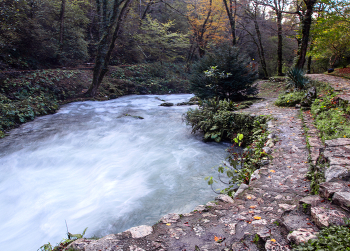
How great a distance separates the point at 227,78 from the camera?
29.5 ft

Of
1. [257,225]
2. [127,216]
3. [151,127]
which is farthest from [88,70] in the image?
[257,225]

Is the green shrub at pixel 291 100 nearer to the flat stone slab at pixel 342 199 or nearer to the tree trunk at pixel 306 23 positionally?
the tree trunk at pixel 306 23

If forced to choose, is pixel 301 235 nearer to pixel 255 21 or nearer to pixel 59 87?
pixel 59 87

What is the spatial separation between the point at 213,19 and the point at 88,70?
1492 centimetres

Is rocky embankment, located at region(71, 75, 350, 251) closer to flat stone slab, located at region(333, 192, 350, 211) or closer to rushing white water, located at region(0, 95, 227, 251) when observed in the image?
flat stone slab, located at region(333, 192, 350, 211)

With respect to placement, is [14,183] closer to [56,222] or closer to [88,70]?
[56,222]

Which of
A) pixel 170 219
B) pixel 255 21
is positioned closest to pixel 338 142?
pixel 170 219

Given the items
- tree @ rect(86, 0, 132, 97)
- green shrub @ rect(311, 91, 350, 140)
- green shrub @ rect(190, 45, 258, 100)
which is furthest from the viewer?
tree @ rect(86, 0, 132, 97)

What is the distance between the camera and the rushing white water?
369cm

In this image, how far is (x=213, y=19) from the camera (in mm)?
22734

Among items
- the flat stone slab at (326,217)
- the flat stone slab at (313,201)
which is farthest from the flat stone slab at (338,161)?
the flat stone slab at (326,217)

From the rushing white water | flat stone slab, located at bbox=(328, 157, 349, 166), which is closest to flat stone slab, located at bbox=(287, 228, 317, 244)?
flat stone slab, located at bbox=(328, 157, 349, 166)

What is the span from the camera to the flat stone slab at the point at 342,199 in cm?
205

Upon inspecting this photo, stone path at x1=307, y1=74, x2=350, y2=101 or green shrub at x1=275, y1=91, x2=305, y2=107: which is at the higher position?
stone path at x1=307, y1=74, x2=350, y2=101
